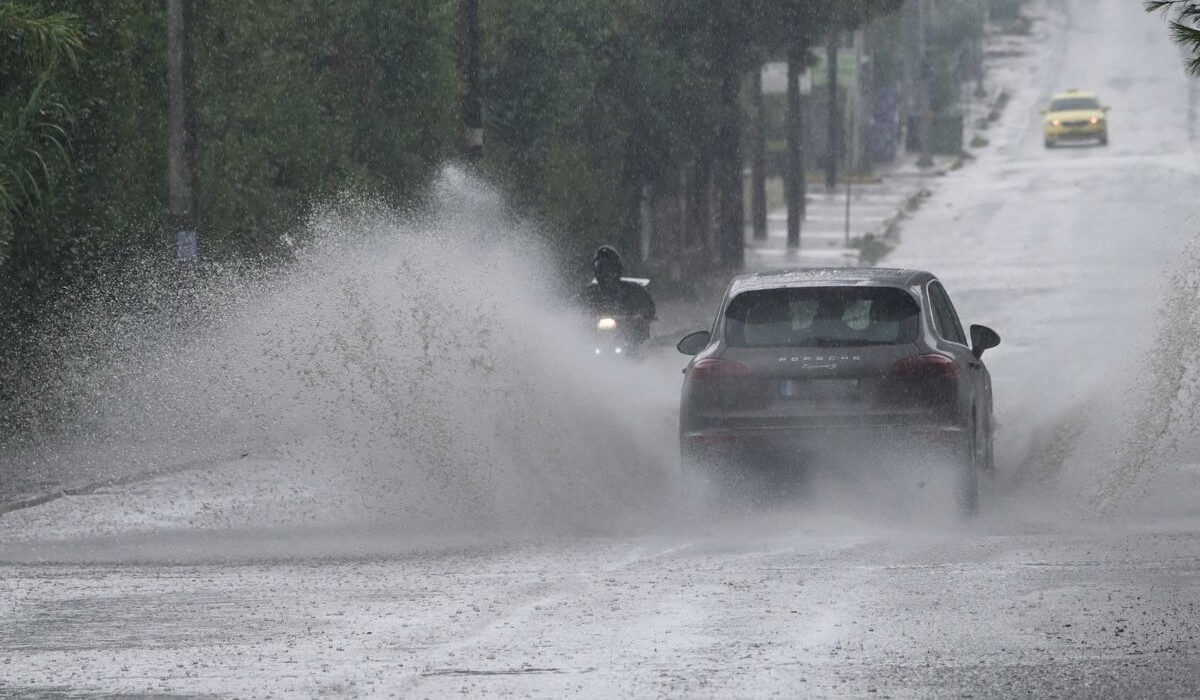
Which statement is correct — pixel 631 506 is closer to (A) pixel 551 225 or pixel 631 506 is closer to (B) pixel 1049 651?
(B) pixel 1049 651

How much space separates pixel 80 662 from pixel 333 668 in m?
1.05

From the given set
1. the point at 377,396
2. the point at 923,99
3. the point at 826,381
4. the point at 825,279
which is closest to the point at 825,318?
the point at 825,279

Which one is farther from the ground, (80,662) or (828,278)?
(828,278)

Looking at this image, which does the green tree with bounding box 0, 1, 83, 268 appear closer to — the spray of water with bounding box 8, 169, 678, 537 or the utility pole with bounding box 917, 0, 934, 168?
the spray of water with bounding box 8, 169, 678, 537

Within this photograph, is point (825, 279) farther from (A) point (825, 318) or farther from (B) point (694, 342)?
(B) point (694, 342)

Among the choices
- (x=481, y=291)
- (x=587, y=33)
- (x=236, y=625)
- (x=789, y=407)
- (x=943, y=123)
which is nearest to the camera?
(x=236, y=625)

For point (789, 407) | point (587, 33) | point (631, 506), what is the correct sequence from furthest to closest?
point (587, 33) → point (631, 506) → point (789, 407)

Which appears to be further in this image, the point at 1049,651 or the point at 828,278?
the point at 828,278

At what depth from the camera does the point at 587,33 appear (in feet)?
115

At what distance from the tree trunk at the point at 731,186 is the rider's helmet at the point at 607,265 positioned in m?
19.2

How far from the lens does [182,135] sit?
21312 mm

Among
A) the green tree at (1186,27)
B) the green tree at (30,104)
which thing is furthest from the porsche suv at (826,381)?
the green tree at (30,104)

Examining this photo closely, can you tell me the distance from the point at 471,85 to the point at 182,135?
631 centimetres

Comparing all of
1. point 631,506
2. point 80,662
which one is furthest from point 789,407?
point 80,662
